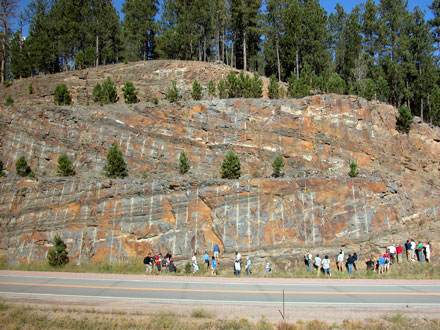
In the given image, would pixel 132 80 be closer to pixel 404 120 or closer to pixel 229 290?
pixel 404 120

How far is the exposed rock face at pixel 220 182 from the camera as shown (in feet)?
73.6

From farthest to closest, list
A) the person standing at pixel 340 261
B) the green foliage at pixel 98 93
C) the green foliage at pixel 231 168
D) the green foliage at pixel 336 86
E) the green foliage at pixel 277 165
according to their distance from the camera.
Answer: the green foliage at pixel 98 93, the green foliage at pixel 336 86, the green foliage at pixel 277 165, the green foliage at pixel 231 168, the person standing at pixel 340 261

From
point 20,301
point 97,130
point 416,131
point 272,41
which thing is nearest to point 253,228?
point 20,301

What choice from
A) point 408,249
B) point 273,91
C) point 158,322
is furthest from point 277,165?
point 158,322

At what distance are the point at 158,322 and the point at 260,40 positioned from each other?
46.1m

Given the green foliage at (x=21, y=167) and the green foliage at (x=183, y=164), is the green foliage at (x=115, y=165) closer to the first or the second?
the green foliage at (x=183, y=164)

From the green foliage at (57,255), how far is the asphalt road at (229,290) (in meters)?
2.67

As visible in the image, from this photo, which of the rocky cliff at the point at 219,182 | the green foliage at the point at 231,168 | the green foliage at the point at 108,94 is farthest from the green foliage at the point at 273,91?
the green foliage at the point at 108,94

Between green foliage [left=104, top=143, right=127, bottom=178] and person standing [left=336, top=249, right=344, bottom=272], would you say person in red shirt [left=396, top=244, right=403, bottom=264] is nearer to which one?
person standing [left=336, top=249, right=344, bottom=272]

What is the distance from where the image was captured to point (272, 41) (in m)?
45.2

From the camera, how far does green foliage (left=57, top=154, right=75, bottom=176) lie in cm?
2603

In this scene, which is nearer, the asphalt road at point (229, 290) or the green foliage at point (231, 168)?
the asphalt road at point (229, 290)

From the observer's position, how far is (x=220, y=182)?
23719 mm

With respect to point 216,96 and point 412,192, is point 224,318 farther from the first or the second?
point 216,96
